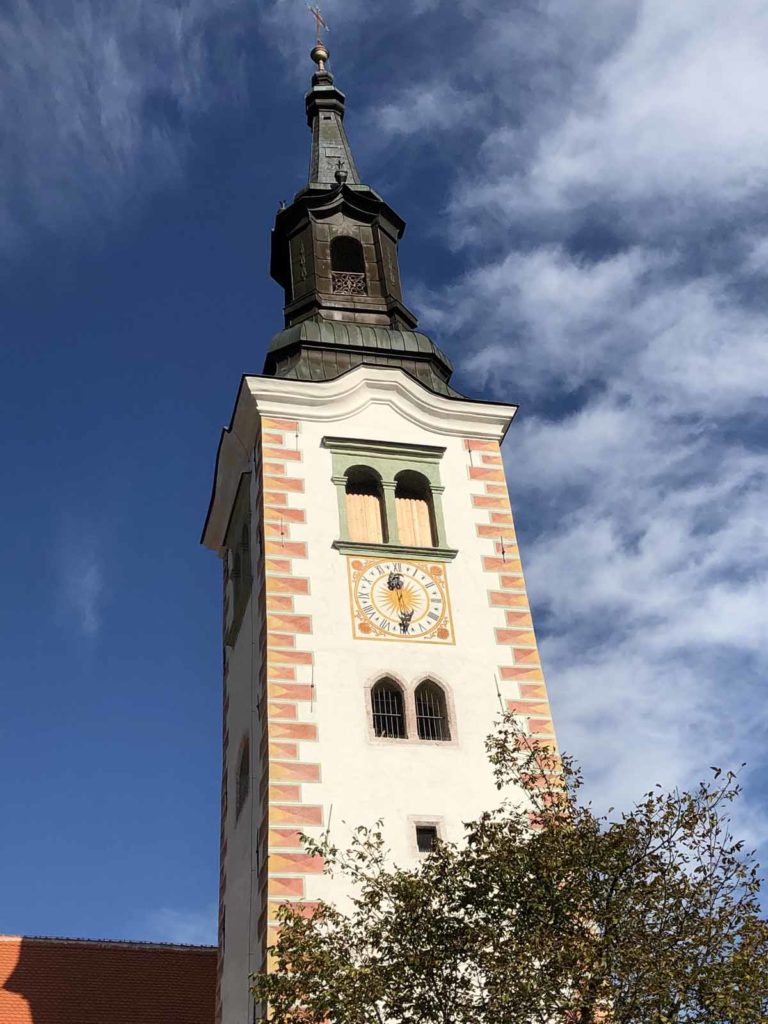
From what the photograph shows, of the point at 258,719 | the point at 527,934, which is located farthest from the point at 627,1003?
the point at 258,719

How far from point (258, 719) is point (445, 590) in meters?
3.52

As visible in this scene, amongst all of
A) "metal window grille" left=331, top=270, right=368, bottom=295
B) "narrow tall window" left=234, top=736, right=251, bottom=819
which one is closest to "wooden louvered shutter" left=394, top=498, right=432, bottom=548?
"narrow tall window" left=234, top=736, right=251, bottom=819

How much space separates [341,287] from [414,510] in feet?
19.5

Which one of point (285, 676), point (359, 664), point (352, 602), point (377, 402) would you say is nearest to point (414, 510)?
point (377, 402)

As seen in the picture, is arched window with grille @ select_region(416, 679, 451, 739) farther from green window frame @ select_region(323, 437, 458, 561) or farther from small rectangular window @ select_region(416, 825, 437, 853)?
green window frame @ select_region(323, 437, 458, 561)

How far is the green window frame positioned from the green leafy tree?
7896mm

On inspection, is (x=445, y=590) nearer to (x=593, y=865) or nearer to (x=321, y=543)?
(x=321, y=543)

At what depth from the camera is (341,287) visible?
2545 centimetres

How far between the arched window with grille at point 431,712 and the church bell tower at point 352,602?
32mm

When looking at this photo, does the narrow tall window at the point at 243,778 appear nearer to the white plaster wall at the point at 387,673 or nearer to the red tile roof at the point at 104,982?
the white plaster wall at the point at 387,673

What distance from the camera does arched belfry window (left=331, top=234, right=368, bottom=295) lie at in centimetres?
2545

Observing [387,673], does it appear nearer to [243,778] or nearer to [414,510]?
[243,778]

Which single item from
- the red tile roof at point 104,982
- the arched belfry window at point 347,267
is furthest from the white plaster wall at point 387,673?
the red tile roof at point 104,982

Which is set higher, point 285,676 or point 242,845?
point 285,676
